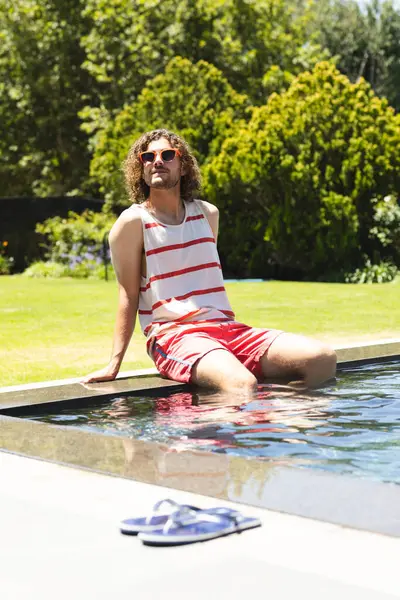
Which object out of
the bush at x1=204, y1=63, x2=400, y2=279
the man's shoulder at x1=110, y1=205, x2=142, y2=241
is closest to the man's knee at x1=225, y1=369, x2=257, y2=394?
the man's shoulder at x1=110, y1=205, x2=142, y2=241

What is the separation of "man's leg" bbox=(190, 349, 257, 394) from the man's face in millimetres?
1087

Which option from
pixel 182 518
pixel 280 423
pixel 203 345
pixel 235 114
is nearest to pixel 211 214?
pixel 203 345

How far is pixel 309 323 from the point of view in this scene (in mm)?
11203

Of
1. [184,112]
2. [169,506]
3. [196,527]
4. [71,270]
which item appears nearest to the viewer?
[196,527]

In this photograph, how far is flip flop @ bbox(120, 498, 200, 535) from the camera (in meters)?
2.83

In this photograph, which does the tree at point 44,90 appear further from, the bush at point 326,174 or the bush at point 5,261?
the bush at point 326,174

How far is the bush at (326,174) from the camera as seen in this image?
2094cm

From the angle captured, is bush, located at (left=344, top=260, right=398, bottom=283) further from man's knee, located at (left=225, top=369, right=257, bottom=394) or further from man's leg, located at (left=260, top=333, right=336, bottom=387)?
man's knee, located at (left=225, top=369, right=257, bottom=394)

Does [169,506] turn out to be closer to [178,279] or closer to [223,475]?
[223,475]

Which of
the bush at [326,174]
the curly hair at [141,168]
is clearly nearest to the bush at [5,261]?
the bush at [326,174]

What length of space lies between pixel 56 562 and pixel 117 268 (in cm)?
345

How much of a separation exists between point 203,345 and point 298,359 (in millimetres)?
600

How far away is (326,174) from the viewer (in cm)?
2122

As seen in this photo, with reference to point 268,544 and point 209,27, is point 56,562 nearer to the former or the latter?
point 268,544
